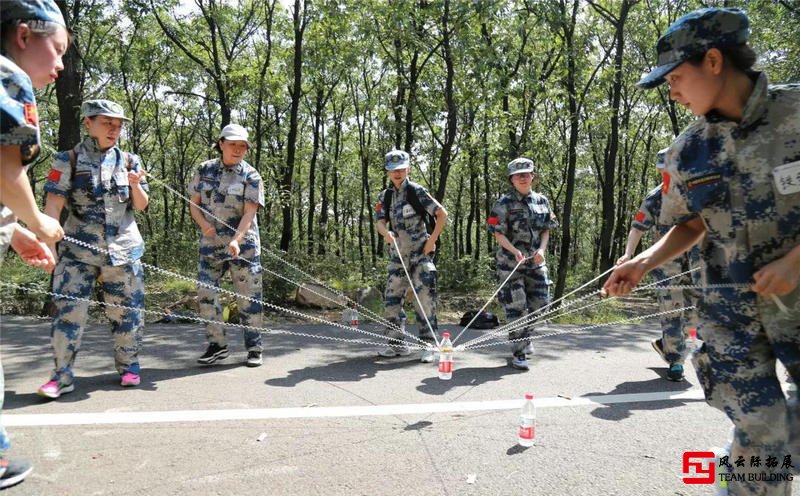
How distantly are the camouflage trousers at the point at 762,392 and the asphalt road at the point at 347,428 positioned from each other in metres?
0.88

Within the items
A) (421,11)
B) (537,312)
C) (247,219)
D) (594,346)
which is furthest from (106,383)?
(421,11)

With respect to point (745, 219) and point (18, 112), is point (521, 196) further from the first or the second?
point (18, 112)

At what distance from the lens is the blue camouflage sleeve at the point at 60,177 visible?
429cm

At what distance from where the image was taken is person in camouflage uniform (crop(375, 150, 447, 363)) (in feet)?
20.7

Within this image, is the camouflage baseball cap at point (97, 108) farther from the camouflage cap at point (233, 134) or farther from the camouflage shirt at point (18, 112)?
the camouflage shirt at point (18, 112)

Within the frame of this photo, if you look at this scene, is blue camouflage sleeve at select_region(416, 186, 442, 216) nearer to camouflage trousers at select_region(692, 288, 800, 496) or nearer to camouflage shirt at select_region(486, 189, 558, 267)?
camouflage shirt at select_region(486, 189, 558, 267)

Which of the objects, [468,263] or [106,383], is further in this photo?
[468,263]

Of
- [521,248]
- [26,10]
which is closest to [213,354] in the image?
[521,248]

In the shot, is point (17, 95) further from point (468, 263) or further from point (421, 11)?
point (468, 263)

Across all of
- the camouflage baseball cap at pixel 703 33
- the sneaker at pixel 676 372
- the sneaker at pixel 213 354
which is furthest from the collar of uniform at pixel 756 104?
the sneaker at pixel 213 354

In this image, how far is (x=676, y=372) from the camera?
5.34m

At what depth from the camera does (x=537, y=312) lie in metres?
5.85

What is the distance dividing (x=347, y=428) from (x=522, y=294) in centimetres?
295

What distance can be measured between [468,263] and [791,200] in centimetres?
1653
